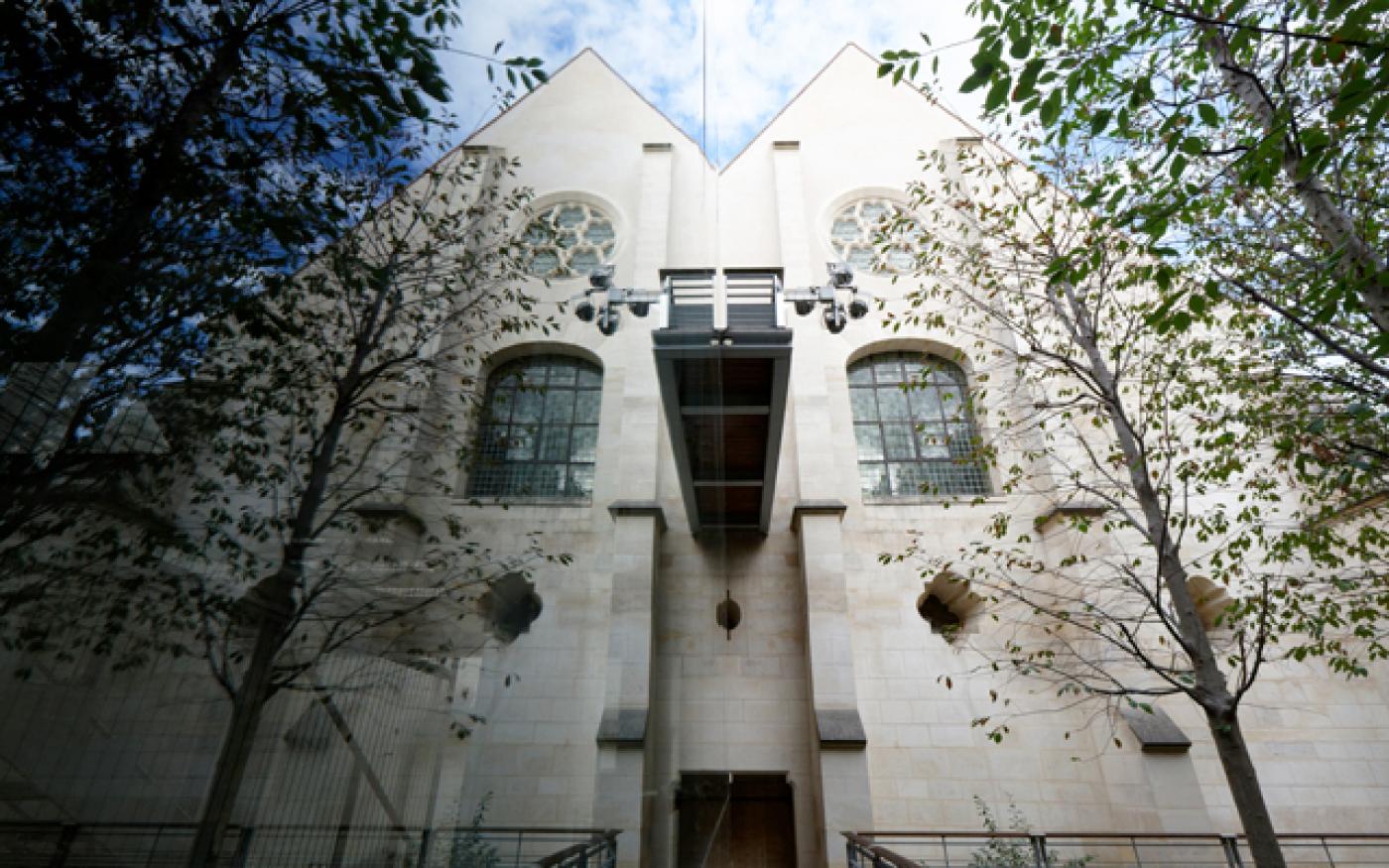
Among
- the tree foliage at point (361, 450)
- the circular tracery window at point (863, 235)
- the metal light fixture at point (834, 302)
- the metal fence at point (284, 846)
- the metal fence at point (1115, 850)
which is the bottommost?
the metal fence at point (1115, 850)

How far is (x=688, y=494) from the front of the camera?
22.3 feet

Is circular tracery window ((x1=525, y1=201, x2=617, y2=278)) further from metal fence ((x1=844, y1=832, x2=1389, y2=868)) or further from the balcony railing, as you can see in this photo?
metal fence ((x1=844, y1=832, x2=1389, y2=868))

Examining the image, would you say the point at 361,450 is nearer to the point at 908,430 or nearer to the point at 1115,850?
the point at 1115,850

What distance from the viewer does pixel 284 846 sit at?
458mm

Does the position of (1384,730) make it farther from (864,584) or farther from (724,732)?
(724,732)

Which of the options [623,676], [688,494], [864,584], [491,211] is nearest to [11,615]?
[491,211]

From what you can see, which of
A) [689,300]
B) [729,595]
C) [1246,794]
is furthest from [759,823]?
[689,300]

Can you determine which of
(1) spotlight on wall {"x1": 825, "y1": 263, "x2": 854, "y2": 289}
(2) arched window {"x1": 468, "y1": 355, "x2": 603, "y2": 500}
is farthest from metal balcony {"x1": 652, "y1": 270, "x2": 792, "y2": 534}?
(1) spotlight on wall {"x1": 825, "y1": 263, "x2": 854, "y2": 289}

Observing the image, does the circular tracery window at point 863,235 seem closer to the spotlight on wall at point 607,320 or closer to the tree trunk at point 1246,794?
the tree trunk at point 1246,794

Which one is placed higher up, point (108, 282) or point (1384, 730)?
point (1384, 730)

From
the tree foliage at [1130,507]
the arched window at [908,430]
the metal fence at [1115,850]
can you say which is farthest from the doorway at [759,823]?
the arched window at [908,430]

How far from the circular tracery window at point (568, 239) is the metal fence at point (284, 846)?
63 cm

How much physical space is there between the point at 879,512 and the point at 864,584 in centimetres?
105

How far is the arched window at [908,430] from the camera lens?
9.27 m
